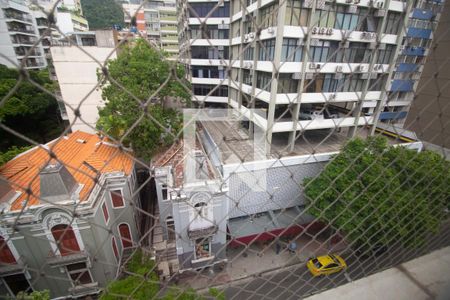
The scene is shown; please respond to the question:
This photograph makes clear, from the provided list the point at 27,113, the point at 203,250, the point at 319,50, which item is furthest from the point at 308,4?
the point at 27,113

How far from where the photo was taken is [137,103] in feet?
10.5

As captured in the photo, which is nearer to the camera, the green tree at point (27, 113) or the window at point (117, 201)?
the window at point (117, 201)

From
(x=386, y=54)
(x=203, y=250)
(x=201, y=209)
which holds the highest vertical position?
(x=386, y=54)

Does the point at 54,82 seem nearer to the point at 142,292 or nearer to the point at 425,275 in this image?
the point at 142,292

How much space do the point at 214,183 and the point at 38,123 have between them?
20.8 ft

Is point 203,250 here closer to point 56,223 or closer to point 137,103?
point 56,223

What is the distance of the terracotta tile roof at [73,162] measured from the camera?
262 centimetres

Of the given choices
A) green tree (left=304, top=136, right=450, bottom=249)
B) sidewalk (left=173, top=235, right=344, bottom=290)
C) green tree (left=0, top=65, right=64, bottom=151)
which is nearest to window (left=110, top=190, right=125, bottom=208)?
sidewalk (left=173, top=235, right=344, bottom=290)

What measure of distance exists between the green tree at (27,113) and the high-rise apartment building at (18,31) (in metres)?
1.38

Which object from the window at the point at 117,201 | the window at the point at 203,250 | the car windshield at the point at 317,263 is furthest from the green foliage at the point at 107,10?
the car windshield at the point at 317,263

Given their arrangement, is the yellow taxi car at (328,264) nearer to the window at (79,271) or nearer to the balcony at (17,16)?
the window at (79,271)

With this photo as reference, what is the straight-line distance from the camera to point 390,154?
288 centimetres

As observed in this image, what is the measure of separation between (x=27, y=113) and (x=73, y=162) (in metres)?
3.91

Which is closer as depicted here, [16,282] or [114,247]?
[16,282]
